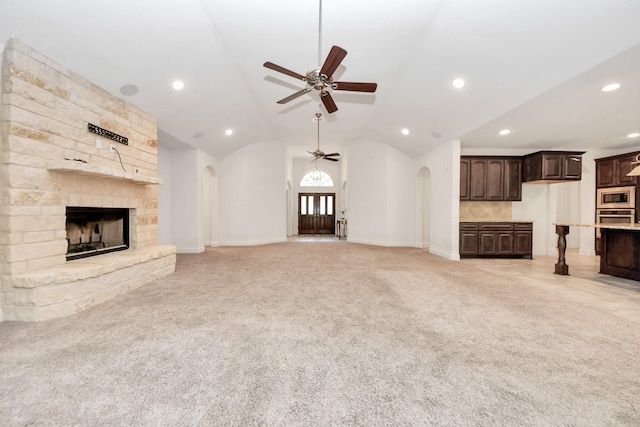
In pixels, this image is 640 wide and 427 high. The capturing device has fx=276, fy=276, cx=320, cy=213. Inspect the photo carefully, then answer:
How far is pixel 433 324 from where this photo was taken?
2521 mm

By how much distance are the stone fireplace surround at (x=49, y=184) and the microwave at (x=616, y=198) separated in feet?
30.5

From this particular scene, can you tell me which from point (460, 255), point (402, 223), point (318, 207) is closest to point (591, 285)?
point (460, 255)

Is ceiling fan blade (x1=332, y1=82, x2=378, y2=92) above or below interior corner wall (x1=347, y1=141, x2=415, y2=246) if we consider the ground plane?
above

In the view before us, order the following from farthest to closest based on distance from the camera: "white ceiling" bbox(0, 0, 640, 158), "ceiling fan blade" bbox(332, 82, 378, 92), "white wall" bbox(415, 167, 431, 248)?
"white wall" bbox(415, 167, 431, 248)
"ceiling fan blade" bbox(332, 82, 378, 92)
"white ceiling" bbox(0, 0, 640, 158)

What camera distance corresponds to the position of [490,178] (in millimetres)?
6410

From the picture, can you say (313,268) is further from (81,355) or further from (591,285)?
(591,285)

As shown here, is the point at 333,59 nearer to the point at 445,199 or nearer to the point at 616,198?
the point at 445,199

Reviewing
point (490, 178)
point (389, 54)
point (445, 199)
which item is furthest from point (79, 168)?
point (490, 178)

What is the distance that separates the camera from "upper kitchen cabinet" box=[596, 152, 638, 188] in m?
5.90

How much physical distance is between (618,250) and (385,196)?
4986 millimetres

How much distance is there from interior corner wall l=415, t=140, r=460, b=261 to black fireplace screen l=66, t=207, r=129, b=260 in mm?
6074

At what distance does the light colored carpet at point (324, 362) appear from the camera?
142 centimetres

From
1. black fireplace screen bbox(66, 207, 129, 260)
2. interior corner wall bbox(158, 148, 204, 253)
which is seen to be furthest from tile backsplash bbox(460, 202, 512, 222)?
black fireplace screen bbox(66, 207, 129, 260)

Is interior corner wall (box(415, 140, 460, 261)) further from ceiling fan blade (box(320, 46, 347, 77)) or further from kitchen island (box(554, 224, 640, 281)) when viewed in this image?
ceiling fan blade (box(320, 46, 347, 77))
